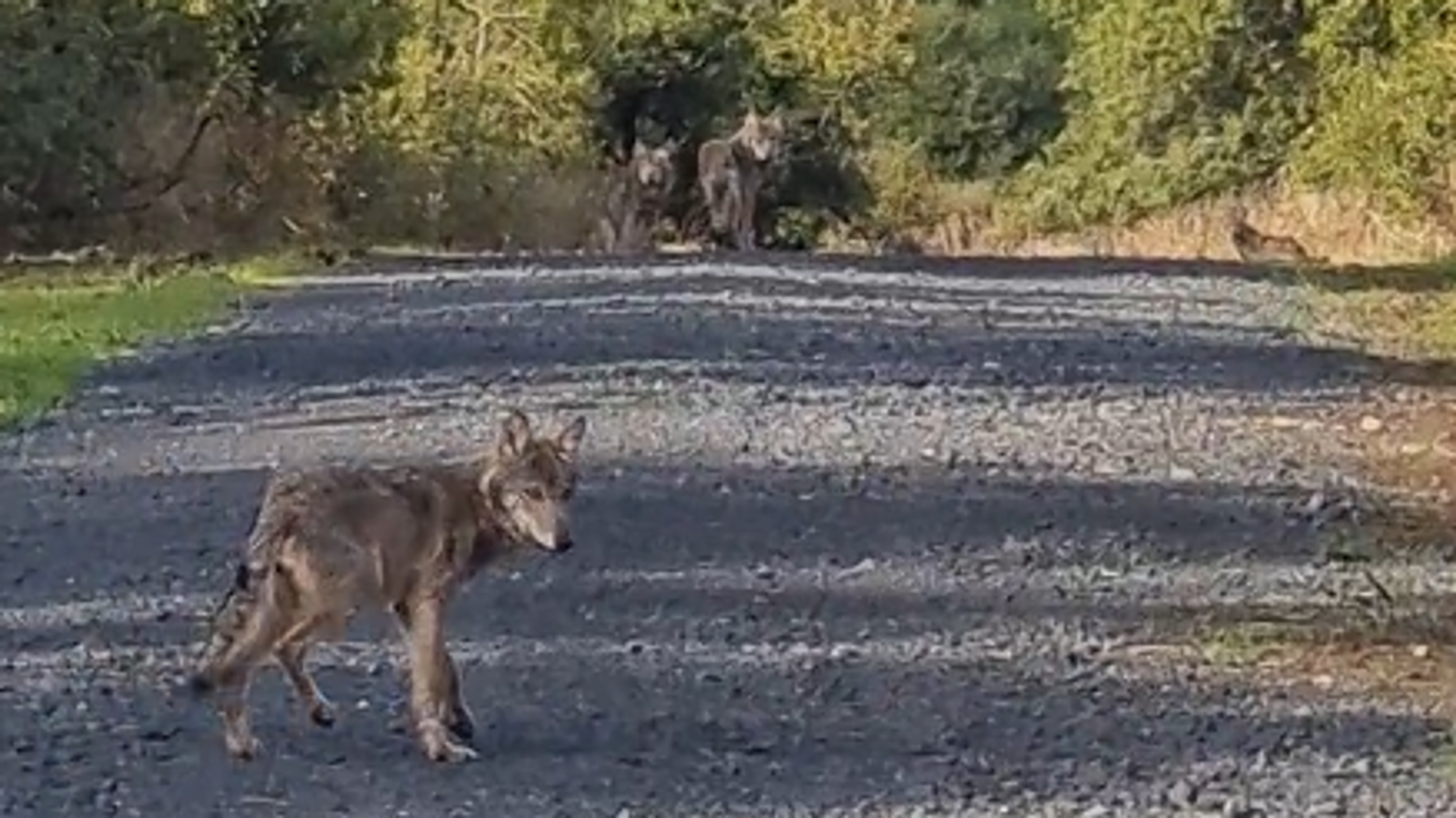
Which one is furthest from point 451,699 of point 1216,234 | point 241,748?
point 1216,234

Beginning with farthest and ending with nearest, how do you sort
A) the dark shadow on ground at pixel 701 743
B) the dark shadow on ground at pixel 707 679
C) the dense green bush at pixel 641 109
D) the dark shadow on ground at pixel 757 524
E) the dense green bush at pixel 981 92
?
the dense green bush at pixel 981 92, the dense green bush at pixel 641 109, the dark shadow on ground at pixel 757 524, the dark shadow on ground at pixel 707 679, the dark shadow on ground at pixel 701 743

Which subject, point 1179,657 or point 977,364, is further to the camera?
point 977,364

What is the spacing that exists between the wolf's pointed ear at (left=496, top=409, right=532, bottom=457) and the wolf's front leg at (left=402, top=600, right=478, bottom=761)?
48 cm

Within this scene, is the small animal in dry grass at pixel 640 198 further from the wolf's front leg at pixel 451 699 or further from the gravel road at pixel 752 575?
the wolf's front leg at pixel 451 699

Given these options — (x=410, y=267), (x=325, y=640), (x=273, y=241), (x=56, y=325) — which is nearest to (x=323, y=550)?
(x=325, y=640)

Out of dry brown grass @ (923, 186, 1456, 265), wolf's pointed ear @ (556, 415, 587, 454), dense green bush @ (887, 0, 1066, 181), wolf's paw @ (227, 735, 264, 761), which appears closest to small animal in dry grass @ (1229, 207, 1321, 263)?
dry brown grass @ (923, 186, 1456, 265)

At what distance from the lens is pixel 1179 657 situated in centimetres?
1023

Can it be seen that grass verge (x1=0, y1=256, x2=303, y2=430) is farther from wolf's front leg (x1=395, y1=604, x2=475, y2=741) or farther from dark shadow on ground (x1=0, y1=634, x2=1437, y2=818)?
wolf's front leg (x1=395, y1=604, x2=475, y2=741)

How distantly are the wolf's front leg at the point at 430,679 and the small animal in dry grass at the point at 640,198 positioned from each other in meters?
26.2

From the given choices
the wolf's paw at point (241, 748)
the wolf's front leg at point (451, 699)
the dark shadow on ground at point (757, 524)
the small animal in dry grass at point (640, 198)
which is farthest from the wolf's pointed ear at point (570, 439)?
the small animal in dry grass at point (640, 198)

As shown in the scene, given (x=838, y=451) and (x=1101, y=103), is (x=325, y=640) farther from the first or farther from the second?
(x=1101, y=103)

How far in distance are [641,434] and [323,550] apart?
7.69 metres

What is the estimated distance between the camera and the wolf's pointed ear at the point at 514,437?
8.97m

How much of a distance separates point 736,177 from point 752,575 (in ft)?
75.8
